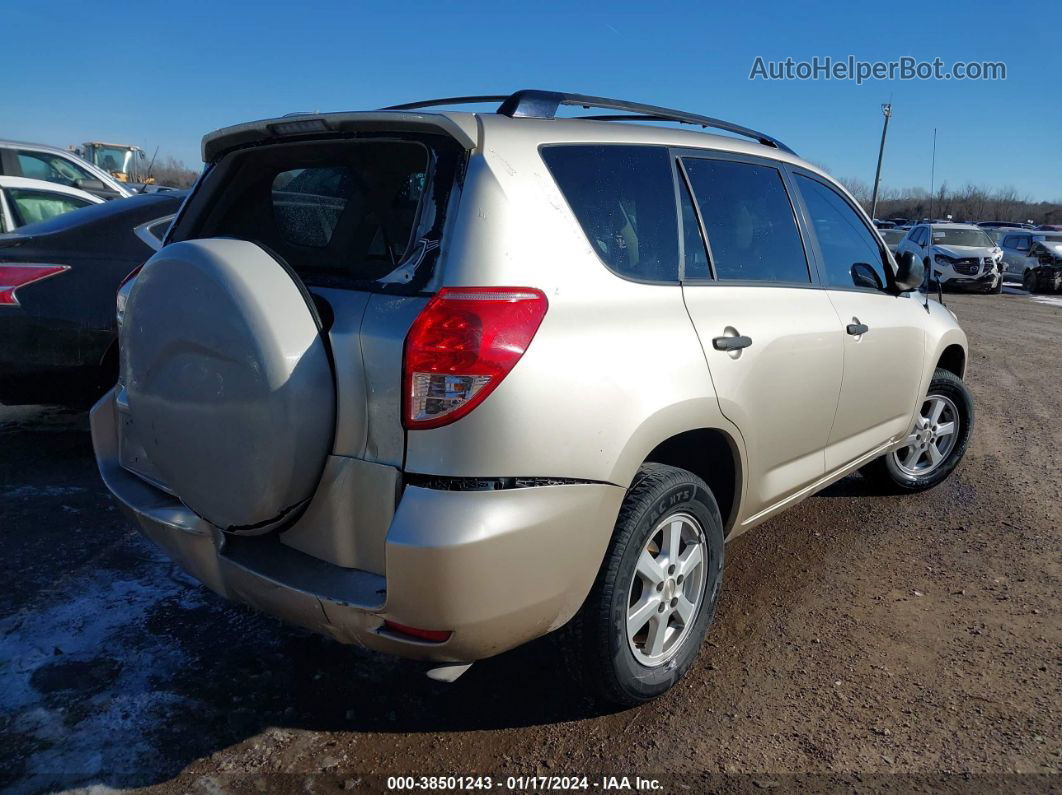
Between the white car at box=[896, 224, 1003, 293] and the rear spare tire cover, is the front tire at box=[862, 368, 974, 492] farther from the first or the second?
the white car at box=[896, 224, 1003, 293]

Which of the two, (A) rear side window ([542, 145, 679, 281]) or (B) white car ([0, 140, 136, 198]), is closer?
(A) rear side window ([542, 145, 679, 281])


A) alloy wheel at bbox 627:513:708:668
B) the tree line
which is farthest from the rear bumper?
the tree line

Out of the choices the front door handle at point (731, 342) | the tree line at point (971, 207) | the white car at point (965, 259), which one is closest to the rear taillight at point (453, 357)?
the front door handle at point (731, 342)

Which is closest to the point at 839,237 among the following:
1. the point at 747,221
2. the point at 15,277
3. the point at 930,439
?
the point at 747,221

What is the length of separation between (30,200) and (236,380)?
6516mm

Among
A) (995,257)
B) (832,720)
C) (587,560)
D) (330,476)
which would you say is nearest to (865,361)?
(832,720)

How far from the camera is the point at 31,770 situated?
91.1 inches

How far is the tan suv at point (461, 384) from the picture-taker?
2082 millimetres

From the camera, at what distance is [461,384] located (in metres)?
2.06

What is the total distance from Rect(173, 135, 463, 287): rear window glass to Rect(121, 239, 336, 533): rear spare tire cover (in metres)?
0.26

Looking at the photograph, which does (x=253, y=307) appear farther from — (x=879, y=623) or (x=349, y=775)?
(x=879, y=623)

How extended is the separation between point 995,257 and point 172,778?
23.3 metres

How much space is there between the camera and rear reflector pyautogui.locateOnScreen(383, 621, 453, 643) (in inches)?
83.6

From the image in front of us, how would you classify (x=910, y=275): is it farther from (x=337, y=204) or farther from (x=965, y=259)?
(x=965, y=259)
